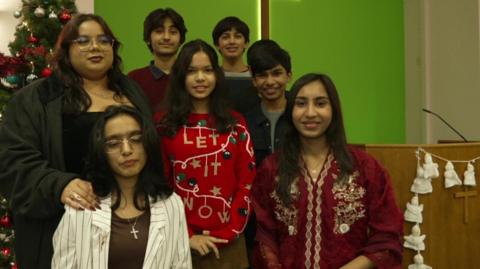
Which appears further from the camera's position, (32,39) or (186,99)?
(32,39)

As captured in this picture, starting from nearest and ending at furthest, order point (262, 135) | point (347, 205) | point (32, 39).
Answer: point (347, 205)
point (262, 135)
point (32, 39)

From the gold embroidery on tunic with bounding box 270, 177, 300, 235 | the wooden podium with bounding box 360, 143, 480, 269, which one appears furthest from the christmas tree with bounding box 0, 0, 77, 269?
the wooden podium with bounding box 360, 143, 480, 269

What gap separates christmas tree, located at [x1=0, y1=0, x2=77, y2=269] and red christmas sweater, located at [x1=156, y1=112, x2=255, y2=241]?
1.54 m

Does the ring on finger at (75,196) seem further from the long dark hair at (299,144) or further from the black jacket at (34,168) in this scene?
the long dark hair at (299,144)

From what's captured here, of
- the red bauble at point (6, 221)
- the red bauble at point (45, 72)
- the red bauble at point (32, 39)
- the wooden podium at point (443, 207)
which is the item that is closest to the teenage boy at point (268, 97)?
the wooden podium at point (443, 207)

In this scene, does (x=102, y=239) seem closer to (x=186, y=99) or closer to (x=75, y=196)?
(x=75, y=196)

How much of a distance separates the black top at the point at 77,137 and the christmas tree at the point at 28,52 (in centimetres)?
141

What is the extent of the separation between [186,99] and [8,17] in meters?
2.42

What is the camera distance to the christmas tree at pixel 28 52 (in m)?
3.12

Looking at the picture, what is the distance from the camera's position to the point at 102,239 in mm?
1591

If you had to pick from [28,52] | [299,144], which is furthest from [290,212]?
[28,52]

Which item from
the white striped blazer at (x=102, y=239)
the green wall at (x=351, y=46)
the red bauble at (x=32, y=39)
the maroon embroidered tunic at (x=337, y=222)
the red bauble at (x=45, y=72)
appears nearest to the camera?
the white striped blazer at (x=102, y=239)

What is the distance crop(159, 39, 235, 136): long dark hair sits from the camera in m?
2.00

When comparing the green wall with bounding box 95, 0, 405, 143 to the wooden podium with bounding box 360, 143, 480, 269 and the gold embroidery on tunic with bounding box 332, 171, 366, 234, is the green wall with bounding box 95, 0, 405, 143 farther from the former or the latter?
the gold embroidery on tunic with bounding box 332, 171, 366, 234
